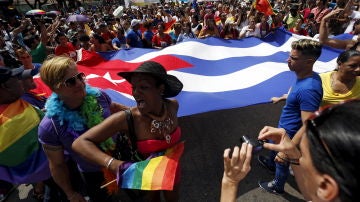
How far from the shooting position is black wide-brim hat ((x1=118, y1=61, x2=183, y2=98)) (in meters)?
1.66

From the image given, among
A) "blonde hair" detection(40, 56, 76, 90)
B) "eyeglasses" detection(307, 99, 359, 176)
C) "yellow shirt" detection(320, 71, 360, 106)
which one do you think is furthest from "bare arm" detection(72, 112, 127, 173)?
"yellow shirt" detection(320, 71, 360, 106)

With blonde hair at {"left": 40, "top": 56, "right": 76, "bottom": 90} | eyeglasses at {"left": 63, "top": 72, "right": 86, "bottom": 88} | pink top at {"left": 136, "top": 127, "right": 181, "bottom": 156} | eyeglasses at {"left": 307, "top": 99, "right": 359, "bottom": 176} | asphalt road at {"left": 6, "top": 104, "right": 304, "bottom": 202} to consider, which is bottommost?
asphalt road at {"left": 6, "top": 104, "right": 304, "bottom": 202}

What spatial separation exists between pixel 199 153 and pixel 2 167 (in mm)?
2382

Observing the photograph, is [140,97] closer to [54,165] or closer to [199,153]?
[54,165]

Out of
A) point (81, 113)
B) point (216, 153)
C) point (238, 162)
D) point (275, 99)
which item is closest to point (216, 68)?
point (275, 99)

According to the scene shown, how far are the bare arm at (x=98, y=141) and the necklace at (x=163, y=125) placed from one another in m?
0.19

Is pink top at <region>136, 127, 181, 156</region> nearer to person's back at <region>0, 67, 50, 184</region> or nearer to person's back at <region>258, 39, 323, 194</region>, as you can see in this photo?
person's back at <region>0, 67, 50, 184</region>

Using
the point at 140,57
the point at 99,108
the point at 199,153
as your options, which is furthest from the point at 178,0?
the point at 99,108

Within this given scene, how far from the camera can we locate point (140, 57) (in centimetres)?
469

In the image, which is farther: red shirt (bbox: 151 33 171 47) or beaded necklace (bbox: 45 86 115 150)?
red shirt (bbox: 151 33 171 47)

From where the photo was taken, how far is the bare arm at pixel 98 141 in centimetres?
154

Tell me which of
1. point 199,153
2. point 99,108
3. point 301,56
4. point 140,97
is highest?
point 301,56

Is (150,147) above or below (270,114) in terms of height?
above

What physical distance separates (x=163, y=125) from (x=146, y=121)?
0.12 metres
